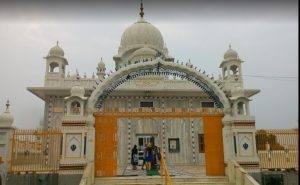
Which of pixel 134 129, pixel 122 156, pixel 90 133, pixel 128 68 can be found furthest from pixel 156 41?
pixel 90 133

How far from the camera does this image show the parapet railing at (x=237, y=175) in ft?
32.7

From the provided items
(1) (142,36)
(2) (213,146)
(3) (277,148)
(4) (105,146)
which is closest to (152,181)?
(4) (105,146)

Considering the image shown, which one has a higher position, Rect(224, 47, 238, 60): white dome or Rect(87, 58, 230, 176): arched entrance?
Rect(224, 47, 238, 60): white dome

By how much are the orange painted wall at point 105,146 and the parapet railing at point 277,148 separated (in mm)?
5756

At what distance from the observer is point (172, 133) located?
66.2 ft

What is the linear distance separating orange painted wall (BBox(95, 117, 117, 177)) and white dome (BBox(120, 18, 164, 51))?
1504cm

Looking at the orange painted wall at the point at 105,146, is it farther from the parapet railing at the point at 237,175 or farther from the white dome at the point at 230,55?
the white dome at the point at 230,55

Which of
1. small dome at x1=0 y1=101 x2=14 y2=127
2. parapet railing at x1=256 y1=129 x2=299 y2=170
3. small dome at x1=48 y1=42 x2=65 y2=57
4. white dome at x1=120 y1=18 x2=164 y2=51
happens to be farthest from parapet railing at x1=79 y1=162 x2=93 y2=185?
white dome at x1=120 y1=18 x2=164 y2=51

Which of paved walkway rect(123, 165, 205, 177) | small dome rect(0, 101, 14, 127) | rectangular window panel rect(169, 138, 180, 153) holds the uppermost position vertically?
small dome rect(0, 101, 14, 127)

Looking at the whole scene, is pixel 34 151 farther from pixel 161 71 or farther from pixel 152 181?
pixel 161 71

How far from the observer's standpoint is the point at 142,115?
38.3 feet

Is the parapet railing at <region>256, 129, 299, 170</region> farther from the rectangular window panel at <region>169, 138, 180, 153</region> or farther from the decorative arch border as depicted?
the rectangular window panel at <region>169, 138, 180, 153</region>

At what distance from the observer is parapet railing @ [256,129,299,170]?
11727 mm

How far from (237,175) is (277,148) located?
2.32 metres
